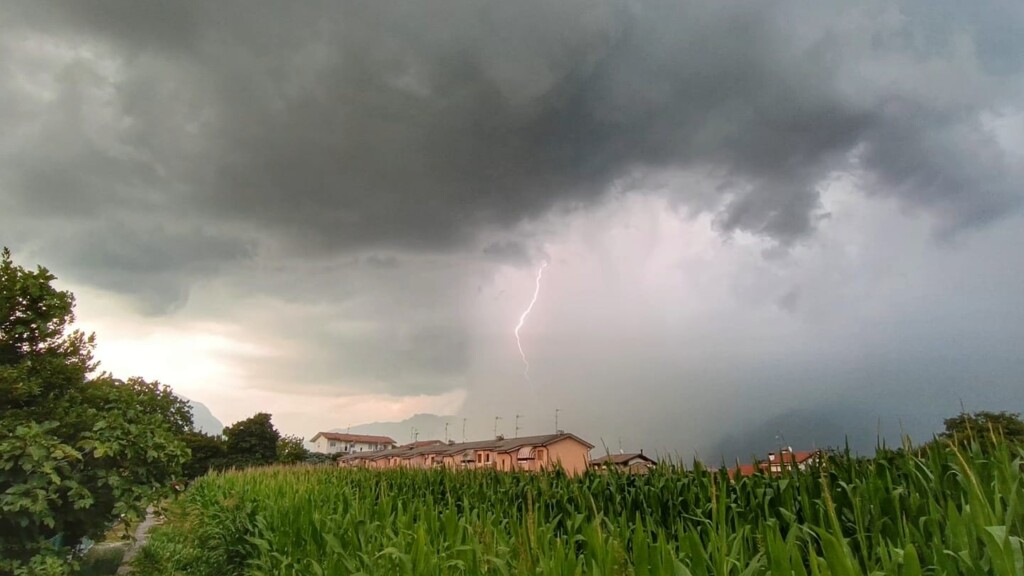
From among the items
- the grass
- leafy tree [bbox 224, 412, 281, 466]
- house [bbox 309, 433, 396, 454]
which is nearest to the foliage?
leafy tree [bbox 224, 412, 281, 466]

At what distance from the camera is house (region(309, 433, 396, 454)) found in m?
115

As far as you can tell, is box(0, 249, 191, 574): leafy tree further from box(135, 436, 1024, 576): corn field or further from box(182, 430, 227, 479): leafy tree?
box(182, 430, 227, 479): leafy tree

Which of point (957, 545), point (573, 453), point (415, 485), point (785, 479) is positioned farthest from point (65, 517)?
point (573, 453)

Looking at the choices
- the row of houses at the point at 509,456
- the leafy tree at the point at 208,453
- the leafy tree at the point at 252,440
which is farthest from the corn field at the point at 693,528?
the leafy tree at the point at 252,440

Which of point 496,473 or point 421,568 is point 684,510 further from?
point 496,473

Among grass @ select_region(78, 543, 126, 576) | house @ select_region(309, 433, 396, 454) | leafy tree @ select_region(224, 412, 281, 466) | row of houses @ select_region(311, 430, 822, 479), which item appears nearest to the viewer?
row of houses @ select_region(311, 430, 822, 479)

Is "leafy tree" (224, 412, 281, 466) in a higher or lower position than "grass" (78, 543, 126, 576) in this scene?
higher

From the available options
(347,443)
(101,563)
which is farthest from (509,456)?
(347,443)

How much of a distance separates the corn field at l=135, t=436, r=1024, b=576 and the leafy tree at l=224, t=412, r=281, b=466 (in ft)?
194

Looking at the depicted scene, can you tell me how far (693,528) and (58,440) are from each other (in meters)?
9.75

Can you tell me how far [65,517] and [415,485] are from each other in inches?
269

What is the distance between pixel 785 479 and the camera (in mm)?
5637

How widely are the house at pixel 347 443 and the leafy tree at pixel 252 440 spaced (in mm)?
46030

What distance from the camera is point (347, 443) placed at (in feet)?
382
